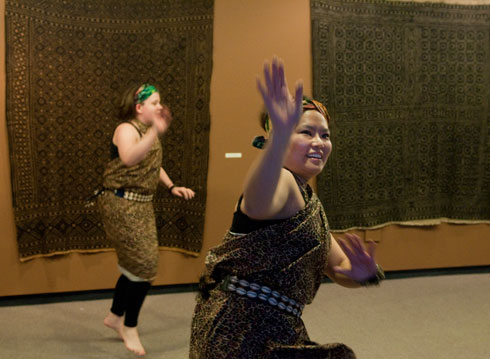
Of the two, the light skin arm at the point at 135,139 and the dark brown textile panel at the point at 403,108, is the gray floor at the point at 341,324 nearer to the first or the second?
the dark brown textile panel at the point at 403,108

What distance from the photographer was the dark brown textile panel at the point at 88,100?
3.48m

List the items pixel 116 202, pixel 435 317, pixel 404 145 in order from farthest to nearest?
pixel 404 145 → pixel 435 317 → pixel 116 202

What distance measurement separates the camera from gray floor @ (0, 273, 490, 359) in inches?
111

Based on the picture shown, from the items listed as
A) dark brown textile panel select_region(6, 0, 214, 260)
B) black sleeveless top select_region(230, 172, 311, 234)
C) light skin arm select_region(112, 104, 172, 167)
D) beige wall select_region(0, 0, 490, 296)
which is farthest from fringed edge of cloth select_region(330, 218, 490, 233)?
black sleeveless top select_region(230, 172, 311, 234)

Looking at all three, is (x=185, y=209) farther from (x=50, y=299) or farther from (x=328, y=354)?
(x=328, y=354)

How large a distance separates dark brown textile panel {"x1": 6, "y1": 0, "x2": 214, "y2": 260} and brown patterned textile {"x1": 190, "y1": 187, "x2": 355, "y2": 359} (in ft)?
8.46

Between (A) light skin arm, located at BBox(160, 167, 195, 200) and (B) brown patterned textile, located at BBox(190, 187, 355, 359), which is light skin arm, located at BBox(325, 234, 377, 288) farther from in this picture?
(A) light skin arm, located at BBox(160, 167, 195, 200)

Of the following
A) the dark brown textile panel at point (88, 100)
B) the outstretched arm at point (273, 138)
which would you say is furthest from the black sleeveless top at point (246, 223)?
the dark brown textile panel at point (88, 100)

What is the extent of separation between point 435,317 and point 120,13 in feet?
9.71

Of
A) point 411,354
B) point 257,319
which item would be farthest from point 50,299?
point 257,319

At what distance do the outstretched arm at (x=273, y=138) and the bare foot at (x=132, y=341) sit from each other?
187 centimetres

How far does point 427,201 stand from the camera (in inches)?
169

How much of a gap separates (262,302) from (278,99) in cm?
50

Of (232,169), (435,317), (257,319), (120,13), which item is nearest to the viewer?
(257,319)
